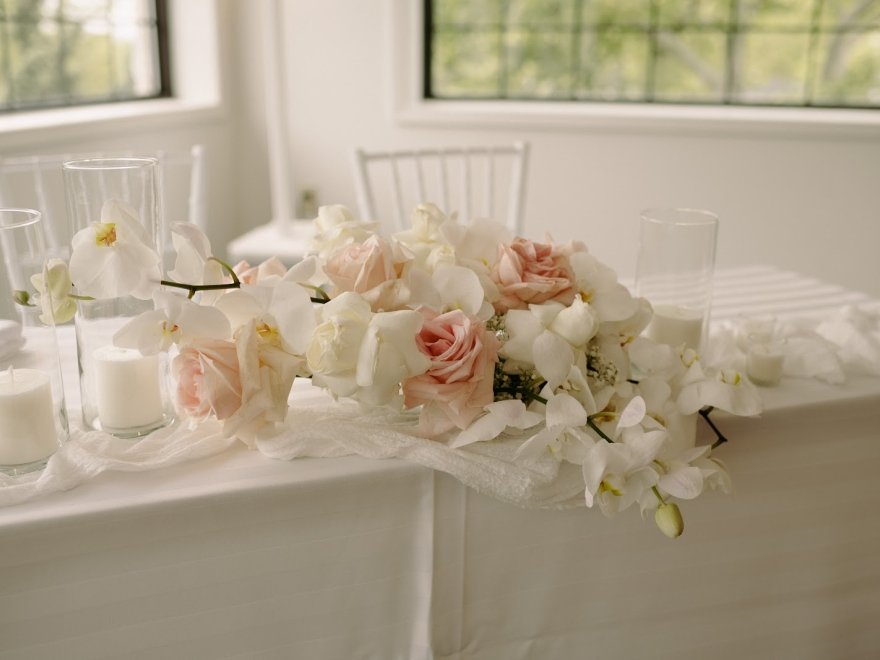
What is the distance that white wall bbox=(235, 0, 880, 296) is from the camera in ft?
9.55

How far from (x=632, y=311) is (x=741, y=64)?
2.48 meters

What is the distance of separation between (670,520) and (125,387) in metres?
0.56

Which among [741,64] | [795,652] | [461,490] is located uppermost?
[741,64]

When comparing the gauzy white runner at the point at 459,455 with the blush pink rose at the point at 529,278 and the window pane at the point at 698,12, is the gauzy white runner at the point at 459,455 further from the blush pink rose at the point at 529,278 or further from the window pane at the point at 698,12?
the window pane at the point at 698,12

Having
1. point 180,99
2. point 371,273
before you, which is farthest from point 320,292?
point 180,99

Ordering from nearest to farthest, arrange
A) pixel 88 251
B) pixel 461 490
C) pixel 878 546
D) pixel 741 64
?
1. pixel 88 251
2. pixel 461 490
3. pixel 878 546
4. pixel 741 64

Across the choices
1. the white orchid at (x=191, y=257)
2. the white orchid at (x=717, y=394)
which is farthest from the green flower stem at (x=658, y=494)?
the white orchid at (x=191, y=257)

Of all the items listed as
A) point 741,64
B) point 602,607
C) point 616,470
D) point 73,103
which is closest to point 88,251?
point 616,470

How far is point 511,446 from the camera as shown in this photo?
0.94m

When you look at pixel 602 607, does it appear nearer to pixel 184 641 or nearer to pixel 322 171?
pixel 184 641

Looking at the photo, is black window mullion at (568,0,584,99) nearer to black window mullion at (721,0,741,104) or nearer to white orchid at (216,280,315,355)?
black window mullion at (721,0,741,104)

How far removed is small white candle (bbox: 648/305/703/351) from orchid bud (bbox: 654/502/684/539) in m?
0.32

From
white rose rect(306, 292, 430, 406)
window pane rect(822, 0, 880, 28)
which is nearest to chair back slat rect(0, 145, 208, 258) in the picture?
white rose rect(306, 292, 430, 406)

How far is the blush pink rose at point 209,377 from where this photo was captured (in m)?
0.85
